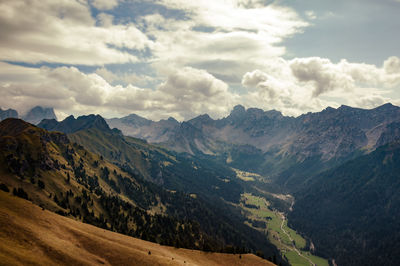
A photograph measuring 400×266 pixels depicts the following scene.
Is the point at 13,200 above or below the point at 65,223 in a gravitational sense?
above

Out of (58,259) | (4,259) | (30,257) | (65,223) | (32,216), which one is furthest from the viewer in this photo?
(65,223)

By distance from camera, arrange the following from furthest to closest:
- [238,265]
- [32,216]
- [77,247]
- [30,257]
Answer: [238,265], [32,216], [77,247], [30,257]

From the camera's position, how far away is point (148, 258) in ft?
296

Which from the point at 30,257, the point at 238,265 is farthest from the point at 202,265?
the point at 30,257

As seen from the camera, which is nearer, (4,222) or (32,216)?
(4,222)

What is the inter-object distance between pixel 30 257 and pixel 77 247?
66.5 feet

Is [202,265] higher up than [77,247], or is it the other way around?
[77,247]

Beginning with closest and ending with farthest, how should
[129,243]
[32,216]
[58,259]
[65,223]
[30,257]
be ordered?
1. [30,257]
2. [58,259]
3. [32,216]
4. [65,223]
5. [129,243]

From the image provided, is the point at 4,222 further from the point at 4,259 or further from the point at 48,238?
the point at 4,259

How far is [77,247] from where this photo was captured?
83.6 m

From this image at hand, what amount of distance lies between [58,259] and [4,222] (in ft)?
70.3

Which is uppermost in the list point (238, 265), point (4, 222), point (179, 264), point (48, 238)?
point (4, 222)

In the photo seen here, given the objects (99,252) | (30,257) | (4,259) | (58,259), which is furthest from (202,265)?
(4,259)

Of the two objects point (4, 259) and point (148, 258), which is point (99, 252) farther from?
point (4, 259)
